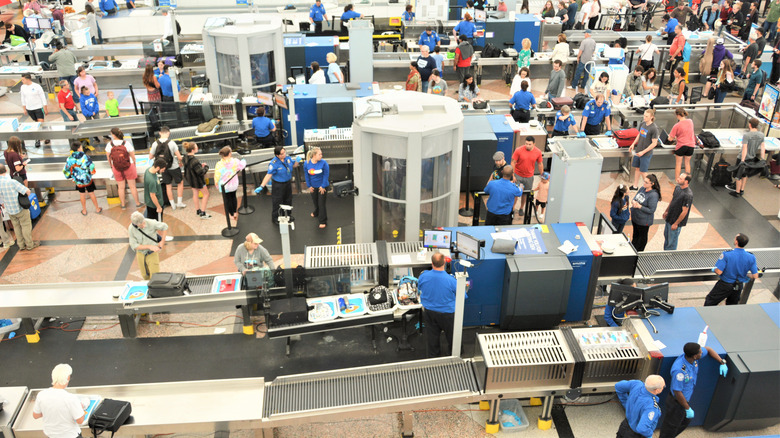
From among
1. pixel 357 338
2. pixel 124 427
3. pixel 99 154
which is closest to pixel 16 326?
pixel 124 427

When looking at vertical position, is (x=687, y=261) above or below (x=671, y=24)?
below

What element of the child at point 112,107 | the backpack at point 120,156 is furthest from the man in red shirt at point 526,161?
the child at point 112,107

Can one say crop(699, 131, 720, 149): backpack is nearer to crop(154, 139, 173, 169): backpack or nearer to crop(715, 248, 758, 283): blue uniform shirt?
crop(715, 248, 758, 283): blue uniform shirt

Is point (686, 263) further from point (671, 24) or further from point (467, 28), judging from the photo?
point (671, 24)

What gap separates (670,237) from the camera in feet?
30.3

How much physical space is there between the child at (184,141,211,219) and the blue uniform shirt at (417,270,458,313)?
497cm

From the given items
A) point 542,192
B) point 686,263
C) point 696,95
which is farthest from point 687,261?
point 696,95

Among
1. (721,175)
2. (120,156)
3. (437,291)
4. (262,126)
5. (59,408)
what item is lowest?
(721,175)

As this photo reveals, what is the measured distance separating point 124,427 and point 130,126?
26.1 feet

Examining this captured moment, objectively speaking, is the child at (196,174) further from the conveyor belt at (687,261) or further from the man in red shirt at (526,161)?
the conveyor belt at (687,261)

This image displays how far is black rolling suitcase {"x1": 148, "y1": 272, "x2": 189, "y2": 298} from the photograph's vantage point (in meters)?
7.77

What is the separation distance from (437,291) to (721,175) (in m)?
7.28

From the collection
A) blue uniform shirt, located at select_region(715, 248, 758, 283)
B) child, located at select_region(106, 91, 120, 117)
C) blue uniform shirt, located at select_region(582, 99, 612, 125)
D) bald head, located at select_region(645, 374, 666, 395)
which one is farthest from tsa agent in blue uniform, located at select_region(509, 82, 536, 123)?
child, located at select_region(106, 91, 120, 117)

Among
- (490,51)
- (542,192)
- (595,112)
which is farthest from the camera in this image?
(490,51)
